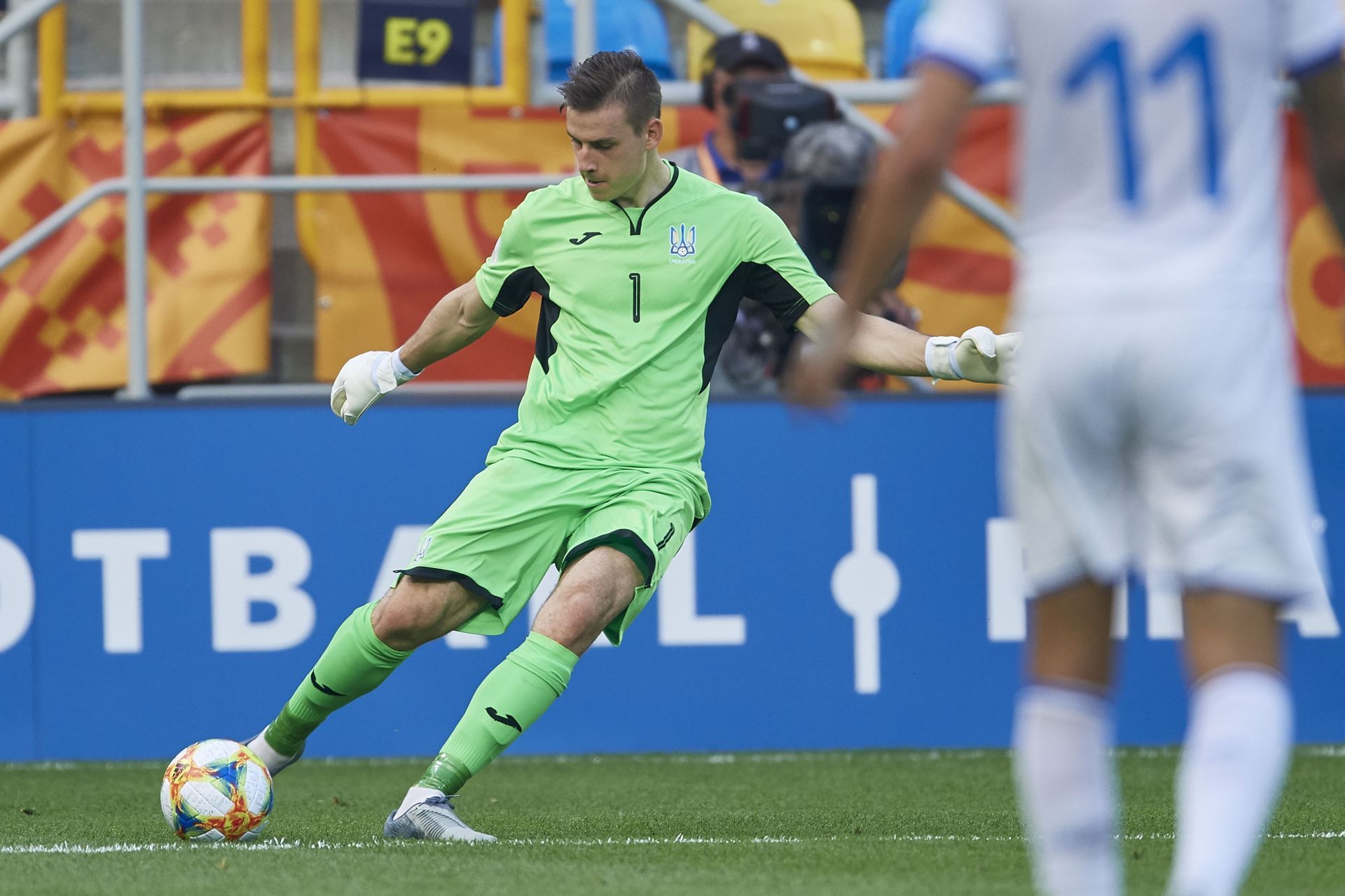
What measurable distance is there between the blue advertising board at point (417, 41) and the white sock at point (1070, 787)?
528 centimetres

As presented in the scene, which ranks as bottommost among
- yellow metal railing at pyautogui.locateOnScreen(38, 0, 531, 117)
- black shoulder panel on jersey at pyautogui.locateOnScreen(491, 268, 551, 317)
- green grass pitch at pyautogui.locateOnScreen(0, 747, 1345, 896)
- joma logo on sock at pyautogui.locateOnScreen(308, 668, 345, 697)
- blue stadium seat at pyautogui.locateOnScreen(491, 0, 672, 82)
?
green grass pitch at pyautogui.locateOnScreen(0, 747, 1345, 896)

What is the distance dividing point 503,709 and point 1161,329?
2.31 m

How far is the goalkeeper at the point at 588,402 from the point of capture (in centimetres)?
474

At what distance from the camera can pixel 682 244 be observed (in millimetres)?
5031

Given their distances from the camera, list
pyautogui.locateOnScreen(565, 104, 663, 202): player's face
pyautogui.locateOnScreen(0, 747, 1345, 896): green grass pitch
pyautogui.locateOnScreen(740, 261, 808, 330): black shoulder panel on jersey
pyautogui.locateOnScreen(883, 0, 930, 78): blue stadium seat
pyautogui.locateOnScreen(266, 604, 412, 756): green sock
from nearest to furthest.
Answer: pyautogui.locateOnScreen(0, 747, 1345, 896): green grass pitch, pyautogui.locateOnScreen(565, 104, 663, 202): player's face, pyautogui.locateOnScreen(266, 604, 412, 756): green sock, pyautogui.locateOnScreen(740, 261, 808, 330): black shoulder panel on jersey, pyautogui.locateOnScreen(883, 0, 930, 78): blue stadium seat

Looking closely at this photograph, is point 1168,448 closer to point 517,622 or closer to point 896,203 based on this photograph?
point 896,203

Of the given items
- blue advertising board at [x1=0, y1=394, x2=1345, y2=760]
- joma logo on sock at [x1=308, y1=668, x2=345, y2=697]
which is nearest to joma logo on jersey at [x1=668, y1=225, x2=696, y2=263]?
joma logo on sock at [x1=308, y1=668, x2=345, y2=697]

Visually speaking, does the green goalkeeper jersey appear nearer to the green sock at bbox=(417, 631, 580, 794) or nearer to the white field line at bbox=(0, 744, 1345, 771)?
the green sock at bbox=(417, 631, 580, 794)

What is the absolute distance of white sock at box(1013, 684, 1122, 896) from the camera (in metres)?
2.88

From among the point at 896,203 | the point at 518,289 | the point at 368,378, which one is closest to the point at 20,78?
the point at 368,378

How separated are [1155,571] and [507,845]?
209 cm

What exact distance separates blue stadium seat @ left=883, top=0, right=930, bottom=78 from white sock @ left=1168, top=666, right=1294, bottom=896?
564 centimetres

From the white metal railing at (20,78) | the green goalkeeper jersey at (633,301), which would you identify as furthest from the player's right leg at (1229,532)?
the white metal railing at (20,78)

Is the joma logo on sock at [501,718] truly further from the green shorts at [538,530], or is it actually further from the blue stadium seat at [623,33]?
the blue stadium seat at [623,33]
